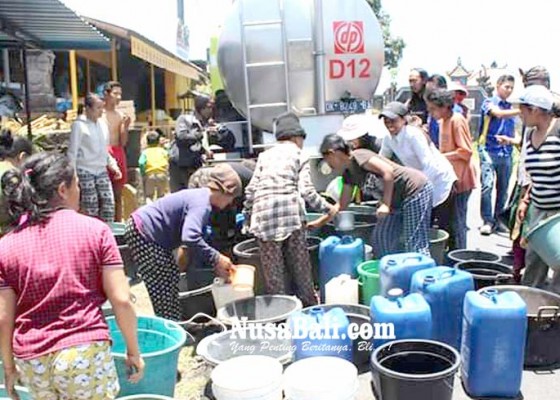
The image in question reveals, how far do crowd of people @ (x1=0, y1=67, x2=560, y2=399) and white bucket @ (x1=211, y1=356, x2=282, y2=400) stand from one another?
539 millimetres

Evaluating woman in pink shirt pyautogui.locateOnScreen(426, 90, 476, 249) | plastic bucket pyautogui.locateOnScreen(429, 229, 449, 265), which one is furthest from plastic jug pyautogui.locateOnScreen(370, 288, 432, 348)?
woman in pink shirt pyautogui.locateOnScreen(426, 90, 476, 249)

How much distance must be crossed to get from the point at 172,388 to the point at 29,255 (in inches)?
54.1

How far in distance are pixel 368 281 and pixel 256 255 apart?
A: 93 cm

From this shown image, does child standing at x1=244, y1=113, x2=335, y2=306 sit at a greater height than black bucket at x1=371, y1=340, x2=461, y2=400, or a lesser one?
greater

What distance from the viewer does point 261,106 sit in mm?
7016

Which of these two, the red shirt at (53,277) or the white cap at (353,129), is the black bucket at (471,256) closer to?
the white cap at (353,129)

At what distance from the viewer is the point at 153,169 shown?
8625 mm

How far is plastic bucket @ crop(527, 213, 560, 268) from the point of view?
393 centimetres

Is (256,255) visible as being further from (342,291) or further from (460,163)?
(460,163)

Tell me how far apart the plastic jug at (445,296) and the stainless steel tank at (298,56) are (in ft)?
11.9

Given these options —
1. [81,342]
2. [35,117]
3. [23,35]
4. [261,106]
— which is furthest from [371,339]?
[35,117]

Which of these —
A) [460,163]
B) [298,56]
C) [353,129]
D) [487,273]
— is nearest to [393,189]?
[353,129]

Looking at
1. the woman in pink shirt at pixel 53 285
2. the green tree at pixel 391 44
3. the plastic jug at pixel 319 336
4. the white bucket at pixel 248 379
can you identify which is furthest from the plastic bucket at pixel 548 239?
the green tree at pixel 391 44

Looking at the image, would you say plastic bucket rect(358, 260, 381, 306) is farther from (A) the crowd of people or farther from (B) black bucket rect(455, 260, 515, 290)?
(B) black bucket rect(455, 260, 515, 290)
